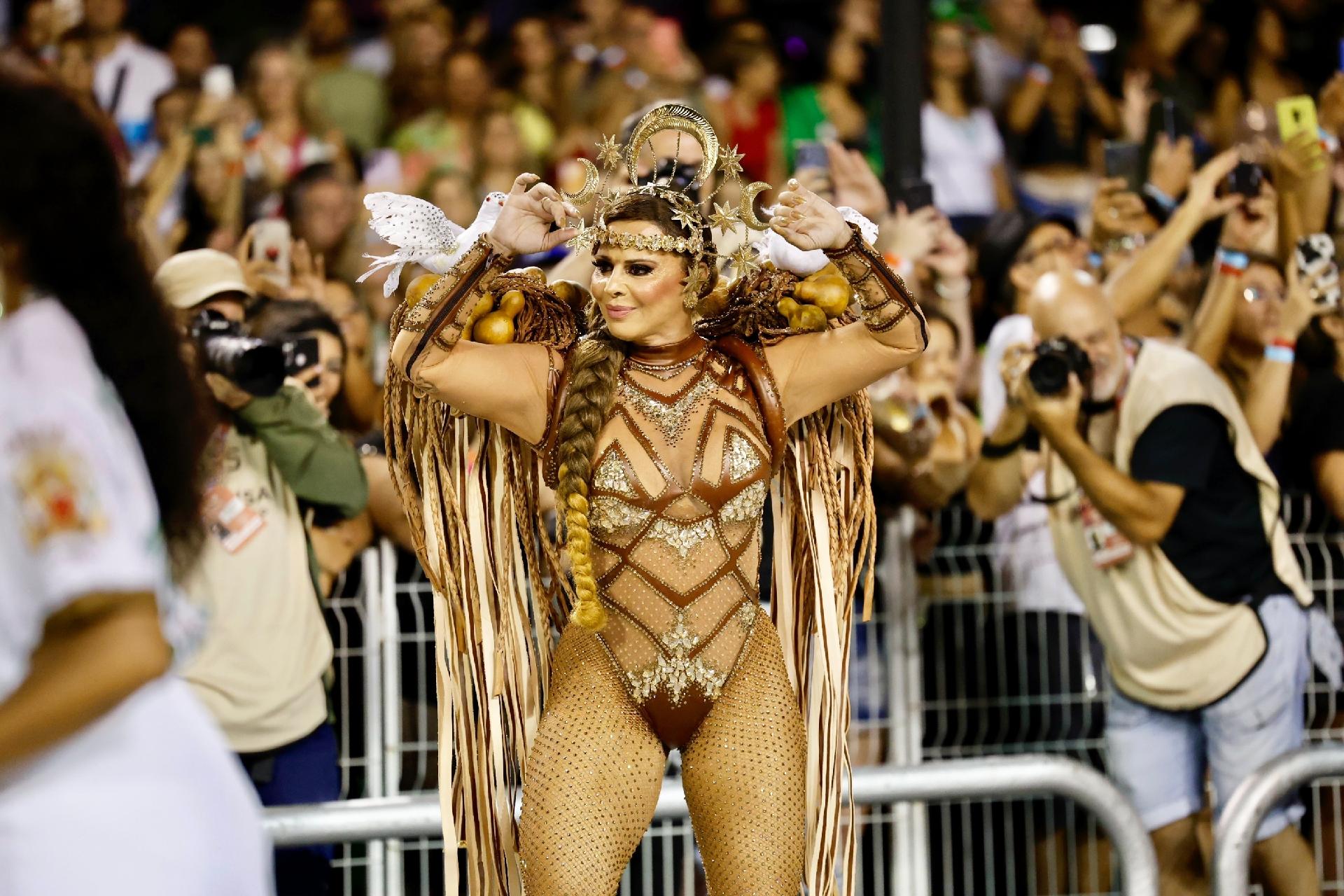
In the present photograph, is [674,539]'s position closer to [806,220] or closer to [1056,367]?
[806,220]

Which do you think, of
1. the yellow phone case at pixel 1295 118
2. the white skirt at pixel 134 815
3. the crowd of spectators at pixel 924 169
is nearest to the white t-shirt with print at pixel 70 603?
the white skirt at pixel 134 815

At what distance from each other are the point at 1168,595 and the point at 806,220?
222 cm

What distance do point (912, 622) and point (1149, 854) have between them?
3.69ft

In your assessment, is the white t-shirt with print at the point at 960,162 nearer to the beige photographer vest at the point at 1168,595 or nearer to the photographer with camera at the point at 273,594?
the beige photographer vest at the point at 1168,595

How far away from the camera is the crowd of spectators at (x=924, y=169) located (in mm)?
5062

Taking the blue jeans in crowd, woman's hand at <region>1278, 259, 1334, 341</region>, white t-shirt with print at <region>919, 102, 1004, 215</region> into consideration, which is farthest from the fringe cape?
white t-shirt with print at <region>919, 102, 1004, 215</region>

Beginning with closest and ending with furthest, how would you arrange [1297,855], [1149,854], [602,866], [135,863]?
[135,863] → [602,866] → [1149,854] → [1297,855]

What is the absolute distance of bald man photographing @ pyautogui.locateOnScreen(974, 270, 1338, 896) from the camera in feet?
15.9

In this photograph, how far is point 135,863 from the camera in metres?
1.75

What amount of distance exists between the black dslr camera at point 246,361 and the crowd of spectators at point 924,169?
16 cm

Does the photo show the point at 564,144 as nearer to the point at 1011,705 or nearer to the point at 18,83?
the point at 1011,705

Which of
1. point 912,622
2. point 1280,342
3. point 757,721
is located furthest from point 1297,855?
point 757,721

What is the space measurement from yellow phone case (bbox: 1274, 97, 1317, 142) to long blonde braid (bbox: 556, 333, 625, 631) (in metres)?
3.37

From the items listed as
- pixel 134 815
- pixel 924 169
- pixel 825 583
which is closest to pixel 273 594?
pixel 825 583
